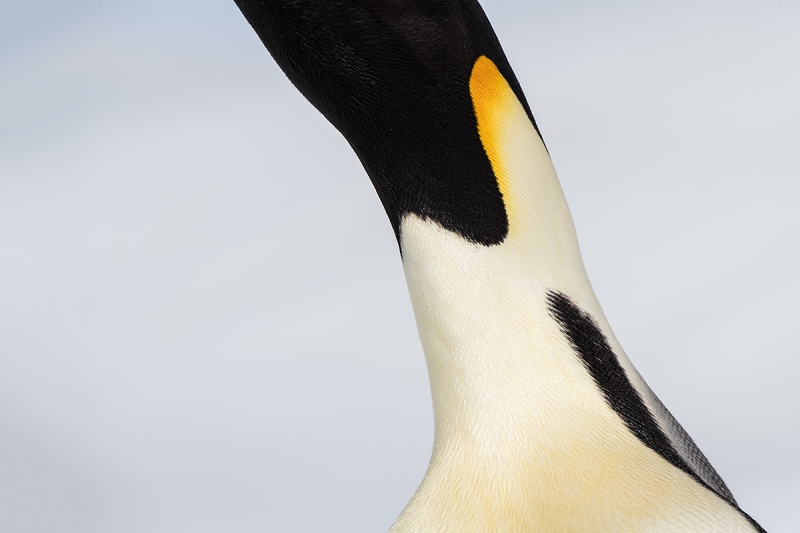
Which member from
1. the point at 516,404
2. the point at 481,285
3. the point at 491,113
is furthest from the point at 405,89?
the point at 516,404

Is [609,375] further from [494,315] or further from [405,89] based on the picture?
[405,89]

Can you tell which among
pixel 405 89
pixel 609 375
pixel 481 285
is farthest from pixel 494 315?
pixel 405 89

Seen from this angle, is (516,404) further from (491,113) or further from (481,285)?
(491,113)

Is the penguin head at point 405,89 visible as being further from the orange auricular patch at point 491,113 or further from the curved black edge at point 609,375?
the curved black edge at point 609,375

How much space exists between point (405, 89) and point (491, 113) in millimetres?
101

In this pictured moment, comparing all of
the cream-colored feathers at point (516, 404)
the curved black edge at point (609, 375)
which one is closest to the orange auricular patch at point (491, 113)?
the cream-colored feathers at point (516, 404)

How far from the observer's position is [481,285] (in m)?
1.12

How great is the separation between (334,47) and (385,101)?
0.08 meters

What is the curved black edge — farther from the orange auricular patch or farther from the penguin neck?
the orange auricular patch

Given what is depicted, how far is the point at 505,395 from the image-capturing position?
1.11 metres

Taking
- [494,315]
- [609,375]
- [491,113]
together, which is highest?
[491,113]

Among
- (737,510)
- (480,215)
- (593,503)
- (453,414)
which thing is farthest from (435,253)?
(737,510)

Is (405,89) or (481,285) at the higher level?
(405,89)

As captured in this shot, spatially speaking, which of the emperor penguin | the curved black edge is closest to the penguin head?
the emperor penguin
